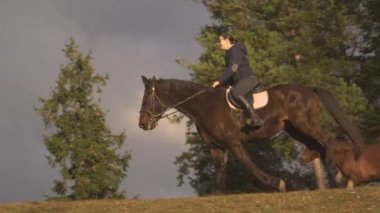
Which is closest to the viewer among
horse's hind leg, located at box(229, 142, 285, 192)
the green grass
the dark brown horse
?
the green grass

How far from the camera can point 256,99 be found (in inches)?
597

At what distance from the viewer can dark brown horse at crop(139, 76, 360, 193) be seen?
14.8 meters

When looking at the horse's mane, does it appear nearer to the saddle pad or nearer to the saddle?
the saddle

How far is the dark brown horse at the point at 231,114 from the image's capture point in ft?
48.4

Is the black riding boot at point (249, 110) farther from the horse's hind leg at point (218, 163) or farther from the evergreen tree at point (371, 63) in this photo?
the evergreen tree at point (371, 63)

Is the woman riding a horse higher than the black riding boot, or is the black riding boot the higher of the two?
the woman riding a horse

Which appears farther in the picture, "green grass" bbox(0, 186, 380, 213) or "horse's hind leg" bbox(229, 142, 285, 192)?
"horse's hind leg" bbox(229, 142, 285, 192)

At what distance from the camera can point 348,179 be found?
18.3 m

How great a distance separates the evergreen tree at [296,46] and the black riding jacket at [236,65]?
10.7m

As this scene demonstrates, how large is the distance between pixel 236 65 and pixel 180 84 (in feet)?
5.23

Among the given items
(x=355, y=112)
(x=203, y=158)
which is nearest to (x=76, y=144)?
(x=203, y=158)

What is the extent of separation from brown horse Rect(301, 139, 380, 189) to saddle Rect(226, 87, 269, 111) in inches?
140


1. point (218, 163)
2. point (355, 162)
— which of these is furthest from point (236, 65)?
point (355, 162)

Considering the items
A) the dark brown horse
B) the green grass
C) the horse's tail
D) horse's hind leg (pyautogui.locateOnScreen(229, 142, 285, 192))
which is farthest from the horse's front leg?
the horse's tail
